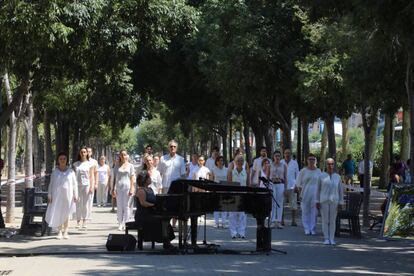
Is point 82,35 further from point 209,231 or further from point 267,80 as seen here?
point 267,80

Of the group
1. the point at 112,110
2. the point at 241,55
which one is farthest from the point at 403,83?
the point at 112,110

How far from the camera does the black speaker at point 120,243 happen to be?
14.6 m

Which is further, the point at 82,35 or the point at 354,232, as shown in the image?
the point at 354,232

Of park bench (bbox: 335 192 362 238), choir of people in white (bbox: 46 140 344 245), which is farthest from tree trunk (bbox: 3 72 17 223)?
park bench (bbox: 335 192 362 238)

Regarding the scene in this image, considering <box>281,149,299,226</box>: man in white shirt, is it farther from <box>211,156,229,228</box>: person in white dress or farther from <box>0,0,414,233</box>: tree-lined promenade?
<box>0,0,414,233</box>: tree-lined promenade

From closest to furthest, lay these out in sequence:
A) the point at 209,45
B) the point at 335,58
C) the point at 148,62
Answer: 1. the point at 335,58
2. the point at 209,45
3. the point at 148,62

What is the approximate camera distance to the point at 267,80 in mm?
31141

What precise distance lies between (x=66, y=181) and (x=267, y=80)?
15.3m

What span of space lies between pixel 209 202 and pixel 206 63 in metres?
20.2

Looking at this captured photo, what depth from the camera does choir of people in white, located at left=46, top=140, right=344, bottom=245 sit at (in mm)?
17031

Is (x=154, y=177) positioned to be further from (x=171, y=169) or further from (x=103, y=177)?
(x=103, y=177)

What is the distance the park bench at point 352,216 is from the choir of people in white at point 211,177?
64cm

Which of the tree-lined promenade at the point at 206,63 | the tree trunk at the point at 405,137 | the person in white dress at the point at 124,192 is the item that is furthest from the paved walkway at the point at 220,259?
the tree trunk at the point at 405,137

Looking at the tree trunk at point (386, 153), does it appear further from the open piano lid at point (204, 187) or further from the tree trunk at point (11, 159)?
the open piano lid at point (204, 187)
